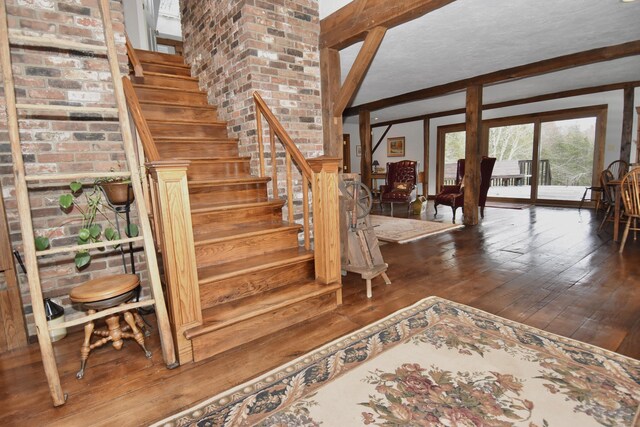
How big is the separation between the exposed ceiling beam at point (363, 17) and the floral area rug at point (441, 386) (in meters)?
2.49

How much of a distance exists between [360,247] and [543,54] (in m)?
3.94

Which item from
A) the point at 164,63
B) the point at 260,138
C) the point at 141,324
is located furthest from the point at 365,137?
the point at 141,324

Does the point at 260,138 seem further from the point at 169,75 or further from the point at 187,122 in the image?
the point at 169,75

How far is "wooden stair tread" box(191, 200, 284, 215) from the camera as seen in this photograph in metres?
2.58

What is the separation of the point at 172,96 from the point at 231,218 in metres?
1.72

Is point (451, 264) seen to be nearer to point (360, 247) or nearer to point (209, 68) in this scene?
point (360, 247)

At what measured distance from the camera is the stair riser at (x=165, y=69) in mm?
3788

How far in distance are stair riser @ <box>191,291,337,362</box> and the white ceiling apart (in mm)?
2851

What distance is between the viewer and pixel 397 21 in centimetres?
296

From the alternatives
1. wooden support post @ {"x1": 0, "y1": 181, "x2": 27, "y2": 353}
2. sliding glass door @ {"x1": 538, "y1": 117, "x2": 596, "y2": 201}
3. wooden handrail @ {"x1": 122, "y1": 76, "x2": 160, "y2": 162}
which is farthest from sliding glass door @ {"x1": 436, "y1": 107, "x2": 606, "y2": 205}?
wooden support post @ {"x1": 0, "y1": 181, "x2": 27, "y2": 353}

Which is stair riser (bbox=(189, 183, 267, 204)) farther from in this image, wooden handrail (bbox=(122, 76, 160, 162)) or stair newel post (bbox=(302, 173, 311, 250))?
wooden handrail (bbox=(122, 76, 160, 162))

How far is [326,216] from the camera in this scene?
2404mm

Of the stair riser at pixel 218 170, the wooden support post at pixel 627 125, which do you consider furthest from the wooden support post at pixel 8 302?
the wooden support post at pixel 627 125

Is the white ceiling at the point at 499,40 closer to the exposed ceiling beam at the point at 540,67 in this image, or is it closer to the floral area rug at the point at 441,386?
the exposed ceiling beam at the point at 540,67
